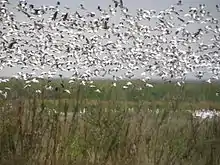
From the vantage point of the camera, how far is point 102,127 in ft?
14.2

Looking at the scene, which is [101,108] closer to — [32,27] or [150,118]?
[150,118]

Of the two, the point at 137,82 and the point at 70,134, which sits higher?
the point at 137,82

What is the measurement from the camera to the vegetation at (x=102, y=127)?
150 inches

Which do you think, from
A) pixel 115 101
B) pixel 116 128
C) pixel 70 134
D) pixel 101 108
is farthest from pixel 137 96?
pixel 70 134

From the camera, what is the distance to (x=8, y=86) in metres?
4.29

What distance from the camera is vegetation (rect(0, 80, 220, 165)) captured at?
381 centimetres

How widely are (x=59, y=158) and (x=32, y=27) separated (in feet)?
6.85

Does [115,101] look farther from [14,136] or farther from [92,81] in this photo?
[14,136]

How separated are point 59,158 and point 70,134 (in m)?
0.33

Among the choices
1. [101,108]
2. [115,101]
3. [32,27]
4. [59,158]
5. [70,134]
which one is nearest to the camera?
[59,158]

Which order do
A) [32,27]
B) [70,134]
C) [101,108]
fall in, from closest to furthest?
[70,134] → [101,108] → [32,27]

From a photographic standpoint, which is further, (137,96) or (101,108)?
(137,96)

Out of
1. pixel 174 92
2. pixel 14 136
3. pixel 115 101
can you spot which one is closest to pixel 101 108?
pixel 115 101

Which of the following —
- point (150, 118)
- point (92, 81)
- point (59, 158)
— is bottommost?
point (59, 158)
